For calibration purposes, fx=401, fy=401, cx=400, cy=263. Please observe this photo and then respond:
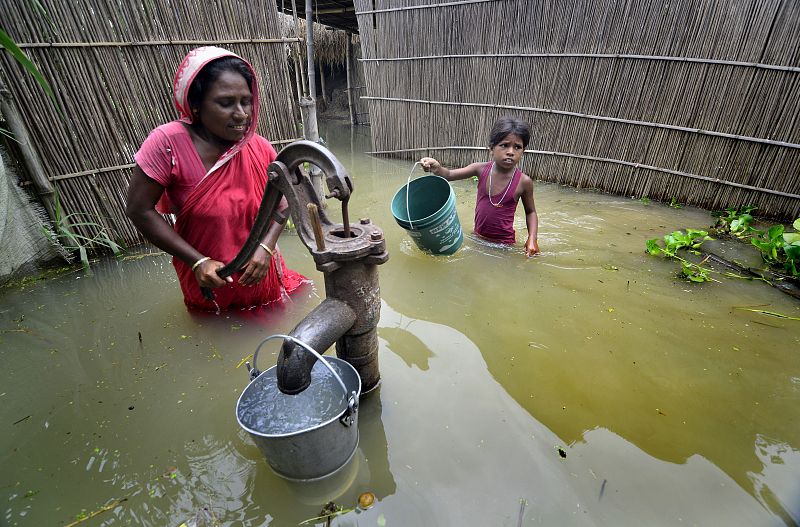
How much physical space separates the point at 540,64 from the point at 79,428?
5896mm

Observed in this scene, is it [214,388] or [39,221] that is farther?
[39,221]

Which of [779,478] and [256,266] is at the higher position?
[256,266]

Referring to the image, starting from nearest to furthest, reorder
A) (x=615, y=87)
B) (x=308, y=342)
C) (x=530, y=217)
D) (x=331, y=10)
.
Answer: (x=308, y=342)
(x=530, y=217)
(x=615, y=87)
(x=331, y=10)

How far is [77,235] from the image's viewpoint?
3.33 meters

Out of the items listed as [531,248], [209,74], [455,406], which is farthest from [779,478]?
[209,74]

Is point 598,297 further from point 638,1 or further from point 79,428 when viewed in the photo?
point 638,1

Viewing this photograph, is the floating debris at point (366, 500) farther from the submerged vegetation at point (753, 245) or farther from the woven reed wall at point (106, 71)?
the woven reed wall at point (106, 71)

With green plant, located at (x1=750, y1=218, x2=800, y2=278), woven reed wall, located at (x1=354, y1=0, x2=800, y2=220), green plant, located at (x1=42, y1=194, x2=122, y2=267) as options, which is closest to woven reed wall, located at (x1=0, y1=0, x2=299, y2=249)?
green plant, located at (x1=42, y1=194, x2=122, y2=267)

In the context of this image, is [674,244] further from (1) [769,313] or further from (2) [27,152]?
(2) [27,152]

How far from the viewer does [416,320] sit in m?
2.56

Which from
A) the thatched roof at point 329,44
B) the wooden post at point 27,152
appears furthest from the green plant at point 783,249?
the thatched roof at point 329,44

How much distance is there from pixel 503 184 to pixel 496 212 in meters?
0.24

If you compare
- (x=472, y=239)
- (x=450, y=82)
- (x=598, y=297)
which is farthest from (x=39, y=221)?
(x=450, y=82)

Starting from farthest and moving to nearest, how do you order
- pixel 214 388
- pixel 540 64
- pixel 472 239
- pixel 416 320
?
pixel 540 64 < pixel 472 239 < pixel 416 320 < pixel 214 388
